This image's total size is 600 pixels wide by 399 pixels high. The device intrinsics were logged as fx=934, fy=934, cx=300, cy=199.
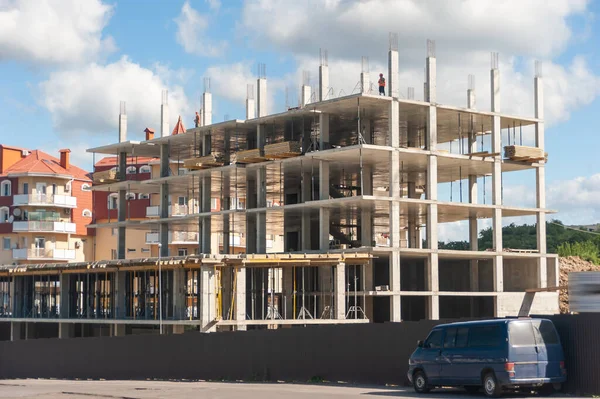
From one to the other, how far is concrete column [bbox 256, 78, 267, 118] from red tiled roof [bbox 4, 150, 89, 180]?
119 ft

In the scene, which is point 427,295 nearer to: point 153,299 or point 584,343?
point 153,299

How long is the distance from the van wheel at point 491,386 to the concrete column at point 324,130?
3621 cm

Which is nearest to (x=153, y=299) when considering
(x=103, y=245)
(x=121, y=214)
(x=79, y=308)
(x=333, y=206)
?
(x=79, y=308)

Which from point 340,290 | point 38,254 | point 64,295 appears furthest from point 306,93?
point 38,254

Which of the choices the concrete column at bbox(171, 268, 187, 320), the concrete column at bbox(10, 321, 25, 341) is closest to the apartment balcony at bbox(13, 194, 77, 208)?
the concrete column at bbox(10, 321, 25, 341)

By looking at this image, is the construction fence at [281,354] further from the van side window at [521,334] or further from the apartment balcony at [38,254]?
the apartment balcony at [38,254]

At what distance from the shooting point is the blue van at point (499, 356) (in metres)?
23.1

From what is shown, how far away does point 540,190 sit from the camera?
69.1m

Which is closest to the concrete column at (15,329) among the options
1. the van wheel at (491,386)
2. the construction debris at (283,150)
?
the construction debris at (283,150)

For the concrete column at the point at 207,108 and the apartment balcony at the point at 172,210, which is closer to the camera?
the concrete column at the point at 207,108

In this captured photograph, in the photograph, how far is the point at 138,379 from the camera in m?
42.3

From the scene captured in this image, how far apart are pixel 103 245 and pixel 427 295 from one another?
50.3 metres

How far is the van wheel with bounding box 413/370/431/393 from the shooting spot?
26.0 meters

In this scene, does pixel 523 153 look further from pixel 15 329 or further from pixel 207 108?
pixel 15 329
